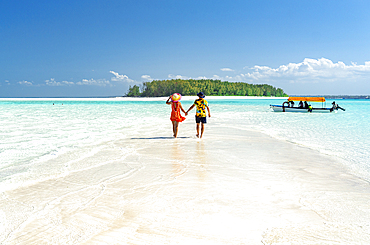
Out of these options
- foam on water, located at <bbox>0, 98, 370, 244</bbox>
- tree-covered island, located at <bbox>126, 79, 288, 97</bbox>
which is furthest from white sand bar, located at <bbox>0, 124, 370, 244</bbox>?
tree-covered island, located at <bbox>126, 79, 288, 97</bbox>

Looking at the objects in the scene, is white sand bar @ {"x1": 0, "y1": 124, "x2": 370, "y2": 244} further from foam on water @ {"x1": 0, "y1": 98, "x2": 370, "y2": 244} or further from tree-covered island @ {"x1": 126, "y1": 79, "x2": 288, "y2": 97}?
tree-covered island @ {"x1": 126, "y1": 79, "x2": 288, "y2": 97}

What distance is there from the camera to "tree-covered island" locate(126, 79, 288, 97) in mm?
150625

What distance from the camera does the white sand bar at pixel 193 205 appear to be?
3109mm

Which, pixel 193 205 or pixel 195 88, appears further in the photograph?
pixel 195 88

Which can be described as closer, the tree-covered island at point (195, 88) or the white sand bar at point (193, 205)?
the white sand bar at point (193, 205)

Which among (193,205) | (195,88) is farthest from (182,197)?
(195,88)

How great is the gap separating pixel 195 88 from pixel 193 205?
153m

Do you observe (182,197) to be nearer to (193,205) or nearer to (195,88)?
(193,205)

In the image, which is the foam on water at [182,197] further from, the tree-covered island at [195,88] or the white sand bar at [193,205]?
the tree-covered island at [195,88]

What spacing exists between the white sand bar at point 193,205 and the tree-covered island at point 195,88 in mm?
141717

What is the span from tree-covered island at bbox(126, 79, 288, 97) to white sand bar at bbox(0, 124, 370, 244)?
142 metres

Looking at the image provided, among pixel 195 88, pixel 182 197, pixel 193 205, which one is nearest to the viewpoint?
pixel 193 205

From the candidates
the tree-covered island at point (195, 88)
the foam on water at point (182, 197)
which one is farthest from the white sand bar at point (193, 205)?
the tree-covered island at point (195, 88)

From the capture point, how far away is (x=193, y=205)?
3.96 meters
